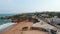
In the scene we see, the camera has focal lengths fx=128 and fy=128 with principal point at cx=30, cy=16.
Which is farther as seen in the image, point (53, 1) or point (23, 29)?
point (53, 1)

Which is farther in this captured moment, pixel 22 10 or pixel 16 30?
pixel 22 10

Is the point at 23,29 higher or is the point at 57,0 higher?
the point at 57,0

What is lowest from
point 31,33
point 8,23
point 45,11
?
point 31,33

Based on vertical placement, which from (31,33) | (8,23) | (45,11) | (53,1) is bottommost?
(31,33)

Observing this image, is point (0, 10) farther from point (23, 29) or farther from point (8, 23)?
point (23, 29)

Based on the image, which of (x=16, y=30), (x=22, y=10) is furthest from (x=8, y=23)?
(x=22, y=10)

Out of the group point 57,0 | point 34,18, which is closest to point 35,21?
point 34,18

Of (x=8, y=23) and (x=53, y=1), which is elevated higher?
(x=53, y=1)

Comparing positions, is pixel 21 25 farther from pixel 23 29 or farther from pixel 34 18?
pixel 34 18
